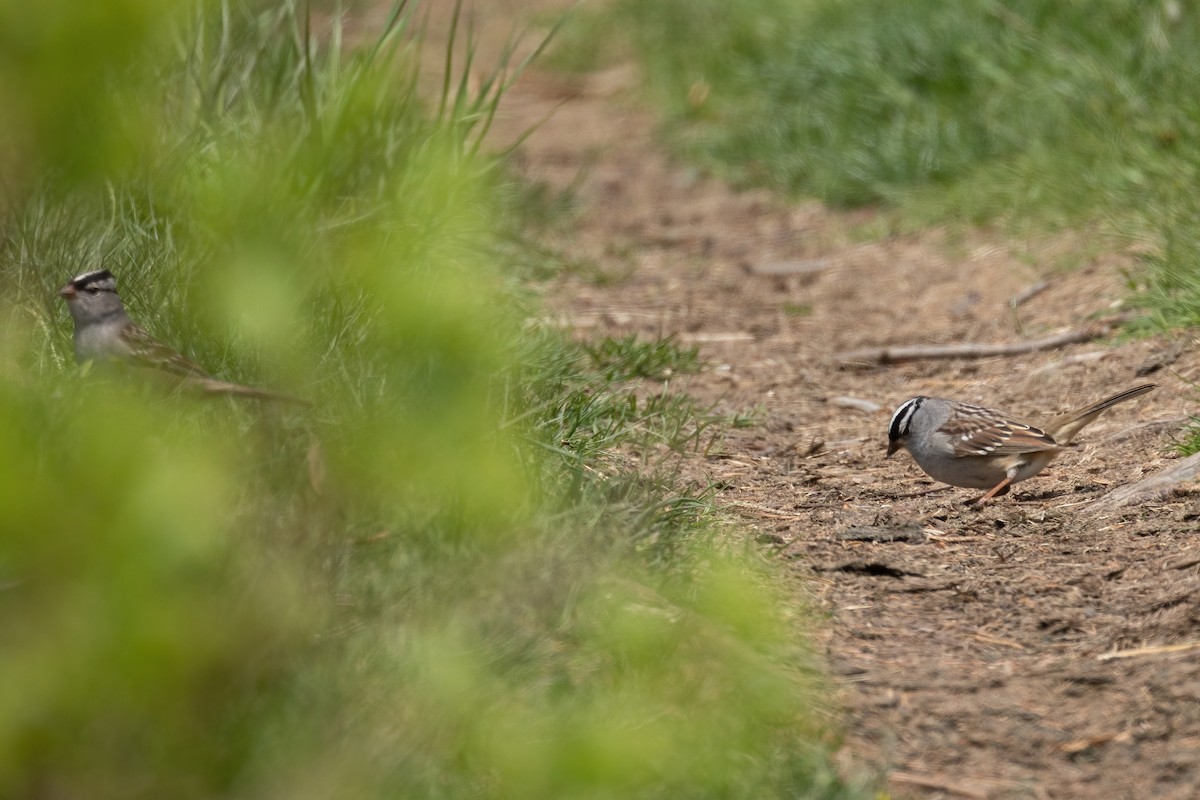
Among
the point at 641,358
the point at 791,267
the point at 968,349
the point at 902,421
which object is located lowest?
the point at 791,267

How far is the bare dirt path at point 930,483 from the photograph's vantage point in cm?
382

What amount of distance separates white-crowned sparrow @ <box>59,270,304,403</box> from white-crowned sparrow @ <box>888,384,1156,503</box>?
2725 millimetres

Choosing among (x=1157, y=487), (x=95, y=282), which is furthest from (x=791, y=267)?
(x=95, y=282)

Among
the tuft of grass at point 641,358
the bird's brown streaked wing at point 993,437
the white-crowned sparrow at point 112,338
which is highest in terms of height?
the white-crowned sparrow at point 112,338

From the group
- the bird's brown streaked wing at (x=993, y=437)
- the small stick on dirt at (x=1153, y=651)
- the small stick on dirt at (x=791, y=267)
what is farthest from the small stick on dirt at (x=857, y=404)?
the small stick on dirt at (x=1153, y=651)

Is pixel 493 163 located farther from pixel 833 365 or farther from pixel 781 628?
pixel 781 628

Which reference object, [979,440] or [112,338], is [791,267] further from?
[112,338]

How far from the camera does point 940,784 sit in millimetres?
3594

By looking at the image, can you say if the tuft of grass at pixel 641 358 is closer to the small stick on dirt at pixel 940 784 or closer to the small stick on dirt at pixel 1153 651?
the small stick on dirt at pixel 1153 651

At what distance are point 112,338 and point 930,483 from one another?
3328mm

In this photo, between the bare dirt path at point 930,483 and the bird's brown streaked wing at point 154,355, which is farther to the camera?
the bird's brown streaked wing at point 154,355

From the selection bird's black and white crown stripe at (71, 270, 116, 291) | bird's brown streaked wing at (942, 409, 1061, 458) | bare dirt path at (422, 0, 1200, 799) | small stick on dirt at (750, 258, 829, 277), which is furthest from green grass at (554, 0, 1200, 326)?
bird's black and white crown stripe at (71, 270, 116, 291)

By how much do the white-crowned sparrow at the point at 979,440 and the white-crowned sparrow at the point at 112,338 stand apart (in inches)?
107

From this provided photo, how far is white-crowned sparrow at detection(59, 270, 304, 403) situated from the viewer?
173 inches
